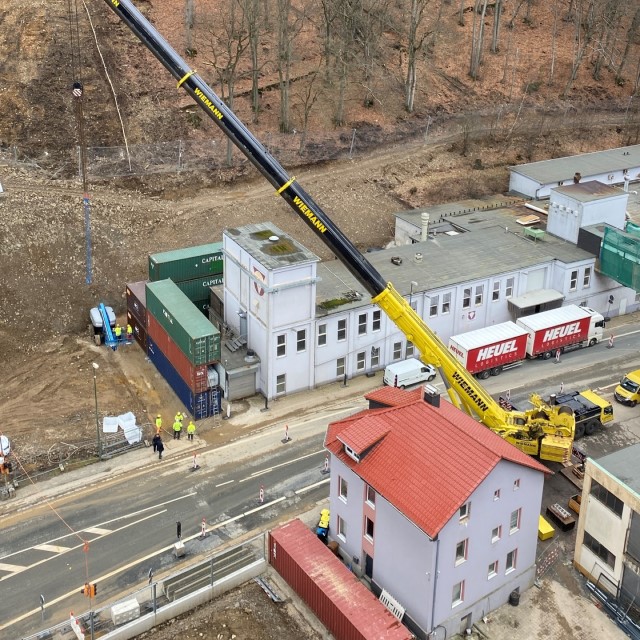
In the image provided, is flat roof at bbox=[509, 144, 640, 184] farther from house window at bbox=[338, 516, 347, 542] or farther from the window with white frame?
the window with white frame

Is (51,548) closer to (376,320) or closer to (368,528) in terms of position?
(368,528)

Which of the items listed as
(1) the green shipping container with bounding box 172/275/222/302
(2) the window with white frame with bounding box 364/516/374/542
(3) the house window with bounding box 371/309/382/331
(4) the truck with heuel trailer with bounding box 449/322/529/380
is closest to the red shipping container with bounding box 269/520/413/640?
(2) the window with white frame with bounding box 364/516/374/542

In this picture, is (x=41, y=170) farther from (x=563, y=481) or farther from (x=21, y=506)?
(x=563, y=481)

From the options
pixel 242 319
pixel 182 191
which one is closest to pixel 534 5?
pixel 182 191

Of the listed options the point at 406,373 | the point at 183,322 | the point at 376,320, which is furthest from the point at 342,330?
the point at 183,322

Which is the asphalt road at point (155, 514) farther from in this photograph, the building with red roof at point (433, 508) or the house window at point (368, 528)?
the house window at point (368, 528)

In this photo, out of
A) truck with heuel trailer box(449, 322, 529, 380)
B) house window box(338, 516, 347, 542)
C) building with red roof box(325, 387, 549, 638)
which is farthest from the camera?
truck with heuel trailer box(449, 322, 529, 380)
